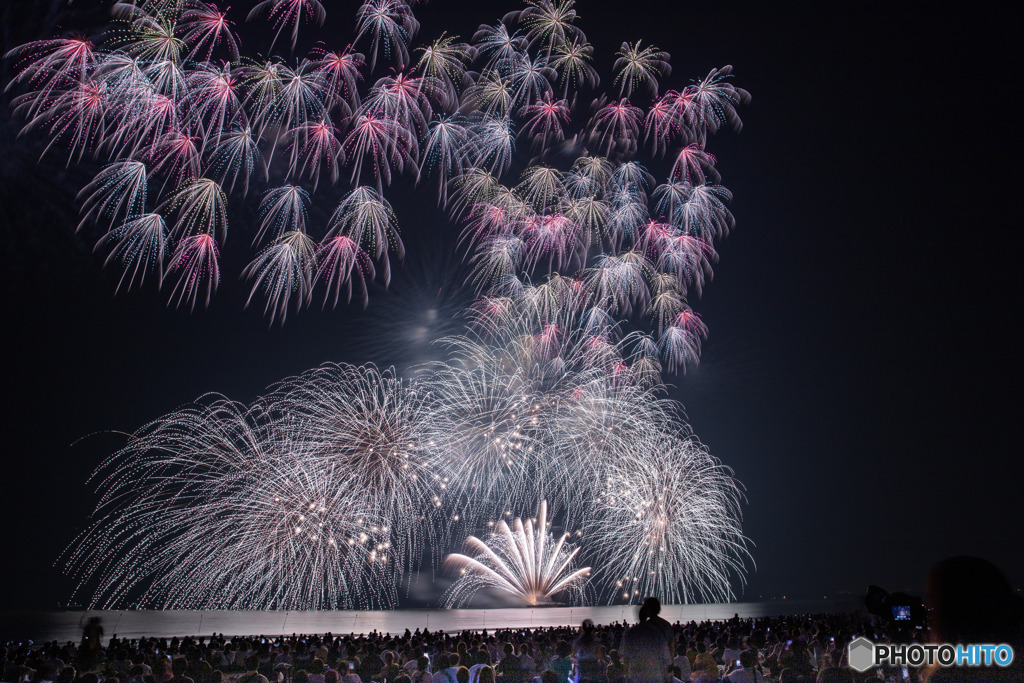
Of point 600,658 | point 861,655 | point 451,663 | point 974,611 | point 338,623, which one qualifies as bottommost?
point 338,623

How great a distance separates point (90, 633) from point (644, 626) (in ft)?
44.3

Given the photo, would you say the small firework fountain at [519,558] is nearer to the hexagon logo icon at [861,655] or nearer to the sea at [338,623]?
the sea at [338,623]

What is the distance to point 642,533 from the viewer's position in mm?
34375

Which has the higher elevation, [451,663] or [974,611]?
[974,611]

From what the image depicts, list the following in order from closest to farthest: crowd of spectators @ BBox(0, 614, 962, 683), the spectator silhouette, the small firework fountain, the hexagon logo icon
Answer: the spectator silhouette, the hexagon logo icon, crowd of spectators @ BBox(0, 614, 962, 683), the small firework fountain

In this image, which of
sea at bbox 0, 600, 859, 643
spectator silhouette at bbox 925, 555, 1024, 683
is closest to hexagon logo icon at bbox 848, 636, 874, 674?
spectator silhouette at bbox 925, 555, 1024, 683

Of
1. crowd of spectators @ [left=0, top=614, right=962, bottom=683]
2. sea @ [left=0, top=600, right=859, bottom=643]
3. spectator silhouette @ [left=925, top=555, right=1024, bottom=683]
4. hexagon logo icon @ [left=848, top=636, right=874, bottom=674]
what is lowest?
sea @ [left=0, top=600, right=859, bottom=643]

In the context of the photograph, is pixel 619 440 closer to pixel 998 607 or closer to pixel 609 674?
pixel 609 674

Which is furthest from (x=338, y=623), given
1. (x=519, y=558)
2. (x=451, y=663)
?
(x=451, y=663)

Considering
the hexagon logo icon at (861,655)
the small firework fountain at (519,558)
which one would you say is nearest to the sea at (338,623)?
the small firework fountain at (519,558)

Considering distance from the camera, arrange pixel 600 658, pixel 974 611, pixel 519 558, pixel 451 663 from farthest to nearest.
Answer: pixel 519 558
pixel 451 663
pixel 600 658
pixel 974 611

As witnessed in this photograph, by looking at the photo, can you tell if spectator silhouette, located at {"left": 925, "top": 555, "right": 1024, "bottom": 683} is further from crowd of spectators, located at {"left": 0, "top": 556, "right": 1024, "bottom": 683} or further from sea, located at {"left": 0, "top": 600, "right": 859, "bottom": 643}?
sea, located at {"left": 0, "top": 600, "right": 859, "bottom": 643}

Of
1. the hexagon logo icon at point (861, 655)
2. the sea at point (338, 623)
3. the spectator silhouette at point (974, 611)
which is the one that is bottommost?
the sea at point (338, 623)

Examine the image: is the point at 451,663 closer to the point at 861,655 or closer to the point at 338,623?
the point at 861,655
